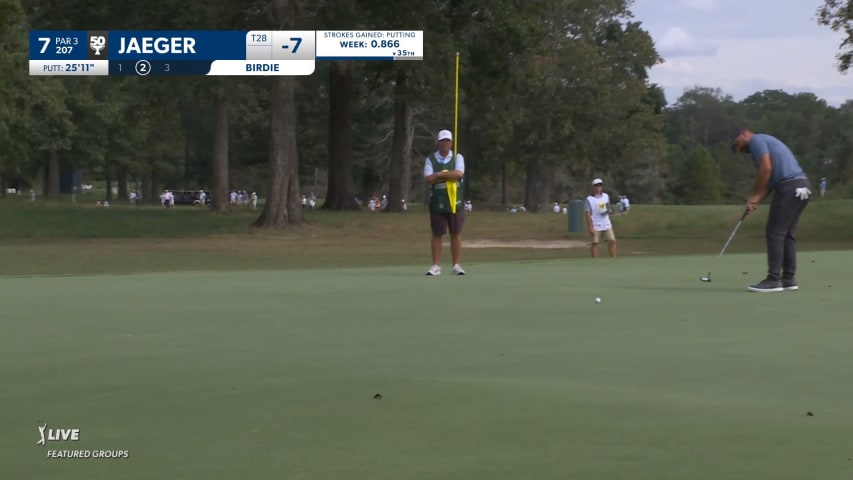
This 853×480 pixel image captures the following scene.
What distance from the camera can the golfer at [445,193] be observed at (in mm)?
17797

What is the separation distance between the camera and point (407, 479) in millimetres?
5598

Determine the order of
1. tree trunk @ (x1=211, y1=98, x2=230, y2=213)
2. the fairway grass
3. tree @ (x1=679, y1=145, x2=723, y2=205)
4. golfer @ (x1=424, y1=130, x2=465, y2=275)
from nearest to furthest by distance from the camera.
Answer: the fairway grass, golfer @ (x1=424, y1=130, x2=465, y2=275), tree trunk @ (x1=211, y1=98, x2=230, y2=213), tree @ (x1=679, y1=145, x2=723, y2=205)

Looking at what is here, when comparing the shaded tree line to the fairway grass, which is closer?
the fairway grass

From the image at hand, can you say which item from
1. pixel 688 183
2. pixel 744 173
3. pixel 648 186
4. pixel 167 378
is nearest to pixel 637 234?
pixel 167 378

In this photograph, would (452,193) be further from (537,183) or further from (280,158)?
(537,183)

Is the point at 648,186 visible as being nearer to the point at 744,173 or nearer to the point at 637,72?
the point at 744,173

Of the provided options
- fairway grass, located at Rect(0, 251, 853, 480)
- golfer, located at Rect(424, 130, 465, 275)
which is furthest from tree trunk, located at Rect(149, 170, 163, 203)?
fairway grass, located at Rect(0, 251, 853, 480)

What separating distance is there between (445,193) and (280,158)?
81.2ft

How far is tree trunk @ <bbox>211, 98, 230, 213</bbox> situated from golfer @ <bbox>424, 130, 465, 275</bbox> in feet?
129

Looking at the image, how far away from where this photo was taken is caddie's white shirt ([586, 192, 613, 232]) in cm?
2802

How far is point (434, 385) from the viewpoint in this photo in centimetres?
785
